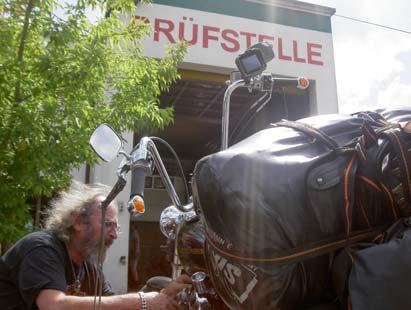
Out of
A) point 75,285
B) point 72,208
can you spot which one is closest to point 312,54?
point 72,208

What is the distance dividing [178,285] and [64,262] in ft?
3.55

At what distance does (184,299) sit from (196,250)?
0.23m

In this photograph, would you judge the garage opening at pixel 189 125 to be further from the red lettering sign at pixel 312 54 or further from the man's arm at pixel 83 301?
the man's arm at pixel 83 301

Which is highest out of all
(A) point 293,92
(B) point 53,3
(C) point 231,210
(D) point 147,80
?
(A) point 293,92

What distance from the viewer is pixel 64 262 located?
8.18ft

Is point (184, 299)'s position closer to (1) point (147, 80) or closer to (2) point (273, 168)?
(2) point (273, 168)

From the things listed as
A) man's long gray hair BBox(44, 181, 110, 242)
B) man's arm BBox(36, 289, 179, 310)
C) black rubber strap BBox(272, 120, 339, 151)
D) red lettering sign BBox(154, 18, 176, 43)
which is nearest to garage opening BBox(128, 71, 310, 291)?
red lettering sign BBox(154, 18, 176, 43)

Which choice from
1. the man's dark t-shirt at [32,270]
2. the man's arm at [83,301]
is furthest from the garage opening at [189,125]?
the man's arm at [83,301]

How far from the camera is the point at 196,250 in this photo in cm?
154

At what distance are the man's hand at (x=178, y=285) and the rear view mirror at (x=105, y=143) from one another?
0.52 metres

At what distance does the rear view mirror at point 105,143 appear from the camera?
5.71 ft

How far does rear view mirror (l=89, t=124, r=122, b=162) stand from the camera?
5.71 feet

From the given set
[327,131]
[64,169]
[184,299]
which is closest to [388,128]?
[327,131]

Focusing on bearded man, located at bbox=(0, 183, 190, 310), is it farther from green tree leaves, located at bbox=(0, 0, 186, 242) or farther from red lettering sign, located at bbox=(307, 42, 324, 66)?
red lettering sign, located at bbox=(307, 42, 324, 66)
